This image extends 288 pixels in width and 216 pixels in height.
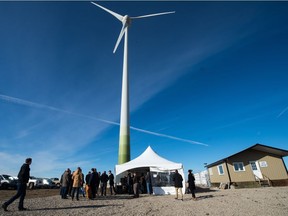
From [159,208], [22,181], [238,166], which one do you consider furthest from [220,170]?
[22,181]

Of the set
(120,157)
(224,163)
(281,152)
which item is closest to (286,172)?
(281,152)

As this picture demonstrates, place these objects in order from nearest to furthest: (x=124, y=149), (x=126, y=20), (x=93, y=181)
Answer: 1. (x=93, y=181)
2. (x=124, y=149)
3. (x=126, y=20)

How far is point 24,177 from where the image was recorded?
21.2 feet

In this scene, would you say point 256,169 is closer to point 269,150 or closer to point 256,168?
point 256,168

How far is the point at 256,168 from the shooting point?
22203mm

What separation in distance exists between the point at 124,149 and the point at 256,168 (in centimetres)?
1618

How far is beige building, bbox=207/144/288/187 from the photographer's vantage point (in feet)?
70.6

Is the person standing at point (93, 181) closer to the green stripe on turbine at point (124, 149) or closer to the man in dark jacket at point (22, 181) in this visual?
the man in dark jacket at point (22, 181)

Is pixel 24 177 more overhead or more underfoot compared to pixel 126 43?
more underfoot

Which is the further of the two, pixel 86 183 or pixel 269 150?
pixel 269 150

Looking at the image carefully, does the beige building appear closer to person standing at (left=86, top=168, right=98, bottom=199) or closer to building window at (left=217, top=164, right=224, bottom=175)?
building window at (left=217, top=164, right=224, bottom=175)

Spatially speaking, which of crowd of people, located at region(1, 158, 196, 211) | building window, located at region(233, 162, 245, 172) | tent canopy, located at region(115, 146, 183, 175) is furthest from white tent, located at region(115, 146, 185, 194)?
building window, located at region(233, 162, 245, 172)

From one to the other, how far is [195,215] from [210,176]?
996 inches

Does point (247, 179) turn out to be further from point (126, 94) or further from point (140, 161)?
point (126, 94)
